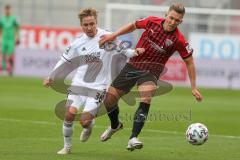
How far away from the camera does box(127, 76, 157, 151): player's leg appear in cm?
1028

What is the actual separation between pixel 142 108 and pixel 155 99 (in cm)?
1032

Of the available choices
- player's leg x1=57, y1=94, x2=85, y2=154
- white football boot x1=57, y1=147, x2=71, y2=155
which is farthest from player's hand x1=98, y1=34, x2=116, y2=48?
white football boot x1=57, y1=147, x2=71, y2=155

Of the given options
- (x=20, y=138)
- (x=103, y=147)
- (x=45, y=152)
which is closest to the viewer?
(x=45, y=152)

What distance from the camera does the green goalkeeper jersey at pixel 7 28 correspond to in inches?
1115

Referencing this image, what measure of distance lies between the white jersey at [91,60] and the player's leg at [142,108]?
0.61 m

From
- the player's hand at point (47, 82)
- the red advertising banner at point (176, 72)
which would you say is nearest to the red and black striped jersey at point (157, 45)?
the player's hand at point (47, 82)

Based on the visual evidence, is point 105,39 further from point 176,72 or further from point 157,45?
point 176,72

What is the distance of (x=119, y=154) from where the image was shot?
1086 cm

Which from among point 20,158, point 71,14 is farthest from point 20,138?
point 71,14

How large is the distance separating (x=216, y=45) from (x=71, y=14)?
8.26 metres

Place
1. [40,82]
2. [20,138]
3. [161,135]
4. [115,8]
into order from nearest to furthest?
[20,138] → [161,135] → [40,82] → [115,8]

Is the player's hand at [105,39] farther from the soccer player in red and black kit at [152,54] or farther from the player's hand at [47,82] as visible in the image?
the player's hand at [47,82]

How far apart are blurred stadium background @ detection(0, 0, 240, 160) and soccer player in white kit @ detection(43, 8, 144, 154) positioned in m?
0.51

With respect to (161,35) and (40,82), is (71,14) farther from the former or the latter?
(161,35)
